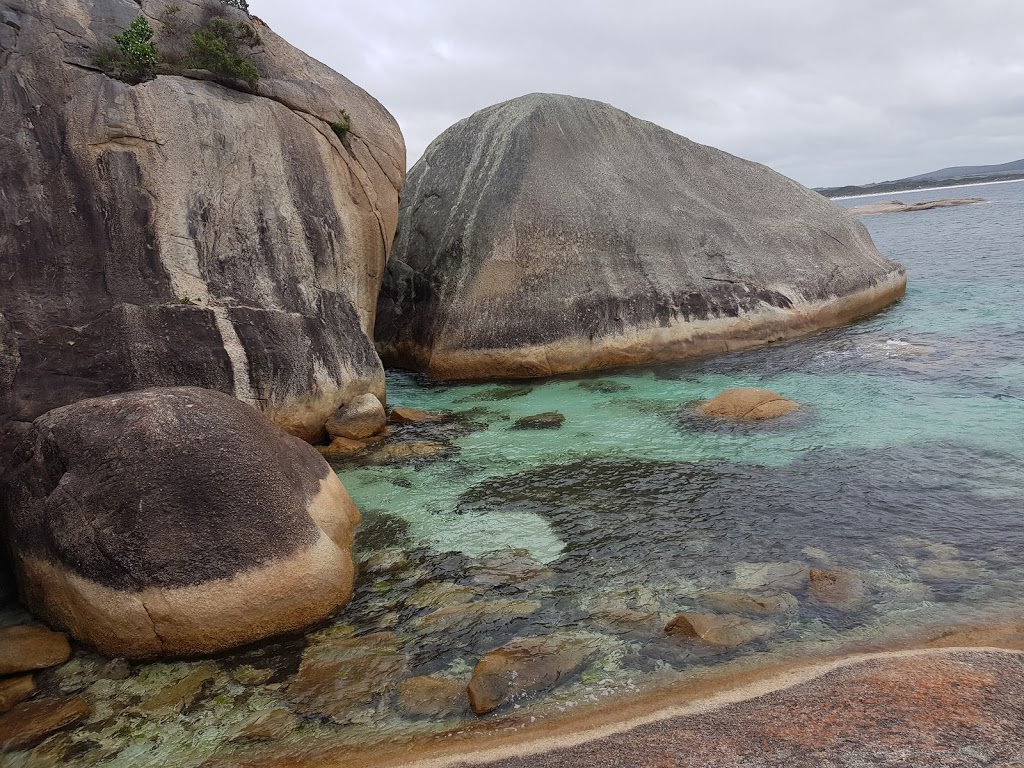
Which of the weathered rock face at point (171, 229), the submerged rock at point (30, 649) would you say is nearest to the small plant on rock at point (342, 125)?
the weathered rock face at point (171, 229)

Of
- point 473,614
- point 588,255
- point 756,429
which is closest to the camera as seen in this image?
point 473,614

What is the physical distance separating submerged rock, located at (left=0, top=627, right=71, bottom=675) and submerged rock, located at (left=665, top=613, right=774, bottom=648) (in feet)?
18.6

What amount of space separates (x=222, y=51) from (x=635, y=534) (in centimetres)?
1069

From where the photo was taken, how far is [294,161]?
13305 millimetres

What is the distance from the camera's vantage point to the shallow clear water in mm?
6102

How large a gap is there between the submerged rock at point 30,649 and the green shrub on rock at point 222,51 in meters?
9.64

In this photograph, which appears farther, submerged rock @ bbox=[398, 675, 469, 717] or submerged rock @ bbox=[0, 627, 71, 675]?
submerged rock @ bbox=[0, 627, 71, 675]

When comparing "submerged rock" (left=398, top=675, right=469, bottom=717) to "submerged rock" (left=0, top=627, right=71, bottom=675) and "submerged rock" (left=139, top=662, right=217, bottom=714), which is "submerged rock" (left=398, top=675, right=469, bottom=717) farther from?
"submerged rock" (left=0, top=627, right=71, bottom=675)

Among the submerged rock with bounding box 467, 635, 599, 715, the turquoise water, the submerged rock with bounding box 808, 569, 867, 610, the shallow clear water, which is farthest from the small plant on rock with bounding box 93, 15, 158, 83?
the submerged rock with bounding box 808, 569, 867, 610

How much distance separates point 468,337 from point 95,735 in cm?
1277

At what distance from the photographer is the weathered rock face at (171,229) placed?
9.98 metres

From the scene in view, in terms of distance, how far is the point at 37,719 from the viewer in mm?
6051

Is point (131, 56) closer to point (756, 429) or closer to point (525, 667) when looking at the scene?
point (525, 667)

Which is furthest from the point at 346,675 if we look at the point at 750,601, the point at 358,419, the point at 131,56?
the point at 131,56
